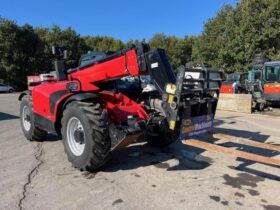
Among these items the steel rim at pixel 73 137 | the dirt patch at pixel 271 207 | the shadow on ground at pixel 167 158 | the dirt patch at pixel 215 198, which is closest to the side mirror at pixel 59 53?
the steel rim at pixel 73 137

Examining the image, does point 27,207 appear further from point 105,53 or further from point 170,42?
point 170,42

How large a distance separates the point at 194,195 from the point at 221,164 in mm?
1632

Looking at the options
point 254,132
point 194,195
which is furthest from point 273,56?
point 194,195

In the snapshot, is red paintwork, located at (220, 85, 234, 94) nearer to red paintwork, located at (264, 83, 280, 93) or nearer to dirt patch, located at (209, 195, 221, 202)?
red paintwork, located at (264, 83, 280, 93)

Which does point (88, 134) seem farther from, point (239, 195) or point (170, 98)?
point (239, 195)

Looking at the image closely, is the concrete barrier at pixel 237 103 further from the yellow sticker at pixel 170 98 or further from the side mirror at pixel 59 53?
the yellow sticker at pixel 170 98

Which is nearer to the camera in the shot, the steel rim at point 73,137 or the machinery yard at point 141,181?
the machinery yard at point 141,181

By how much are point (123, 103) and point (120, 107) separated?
8.1 inches

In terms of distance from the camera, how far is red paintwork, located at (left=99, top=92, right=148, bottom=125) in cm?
568

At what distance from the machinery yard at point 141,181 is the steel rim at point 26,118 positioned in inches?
31.1

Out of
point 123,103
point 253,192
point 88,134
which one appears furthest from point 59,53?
point 253,192

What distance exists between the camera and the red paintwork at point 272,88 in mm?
16922

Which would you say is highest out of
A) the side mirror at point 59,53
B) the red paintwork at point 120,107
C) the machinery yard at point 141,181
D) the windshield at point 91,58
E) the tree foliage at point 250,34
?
the tree foliage at point 250,34

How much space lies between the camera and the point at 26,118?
797 cm
